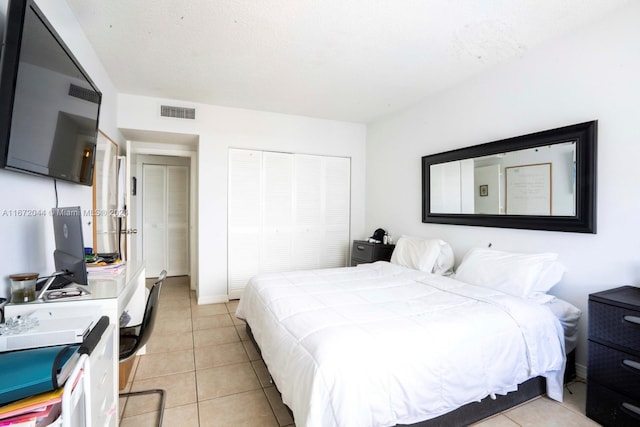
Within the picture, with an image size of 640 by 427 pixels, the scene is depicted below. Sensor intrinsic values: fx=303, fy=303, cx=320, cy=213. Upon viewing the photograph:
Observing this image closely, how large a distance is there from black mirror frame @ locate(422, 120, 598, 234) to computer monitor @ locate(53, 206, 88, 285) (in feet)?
10.5

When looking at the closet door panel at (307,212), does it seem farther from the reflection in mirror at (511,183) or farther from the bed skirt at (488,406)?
the bed skirt at (488,406)

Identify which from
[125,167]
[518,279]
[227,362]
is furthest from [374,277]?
[125,167]

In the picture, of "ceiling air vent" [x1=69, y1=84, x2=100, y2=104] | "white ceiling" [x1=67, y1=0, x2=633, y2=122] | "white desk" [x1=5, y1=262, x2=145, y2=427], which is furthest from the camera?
"white ceiling" [x1=67, y1=0, x2=633, y2=122]

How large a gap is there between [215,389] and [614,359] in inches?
99.9

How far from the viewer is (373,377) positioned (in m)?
1.46

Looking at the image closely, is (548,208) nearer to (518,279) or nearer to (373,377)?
(518,279)

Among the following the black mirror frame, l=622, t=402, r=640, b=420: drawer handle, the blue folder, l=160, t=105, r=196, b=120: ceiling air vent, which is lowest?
l=622, t=402, r=640, b=420: drawer handle

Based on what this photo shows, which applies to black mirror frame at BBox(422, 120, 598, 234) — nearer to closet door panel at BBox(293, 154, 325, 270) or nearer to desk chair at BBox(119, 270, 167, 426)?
closet door panel at BBox(293, 154, 325, 270)

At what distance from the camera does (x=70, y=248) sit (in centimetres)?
161

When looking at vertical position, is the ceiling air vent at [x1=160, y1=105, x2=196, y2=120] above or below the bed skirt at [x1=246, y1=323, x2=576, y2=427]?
above

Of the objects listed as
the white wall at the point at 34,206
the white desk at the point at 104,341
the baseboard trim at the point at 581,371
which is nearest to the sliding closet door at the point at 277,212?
the white wall at the point at 34,206

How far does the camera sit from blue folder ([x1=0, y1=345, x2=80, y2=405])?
2.57ft

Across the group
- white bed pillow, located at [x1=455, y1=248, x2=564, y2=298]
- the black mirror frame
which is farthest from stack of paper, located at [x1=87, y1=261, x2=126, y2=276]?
the black mirror frame

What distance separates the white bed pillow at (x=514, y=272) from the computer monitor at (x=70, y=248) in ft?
9.35
